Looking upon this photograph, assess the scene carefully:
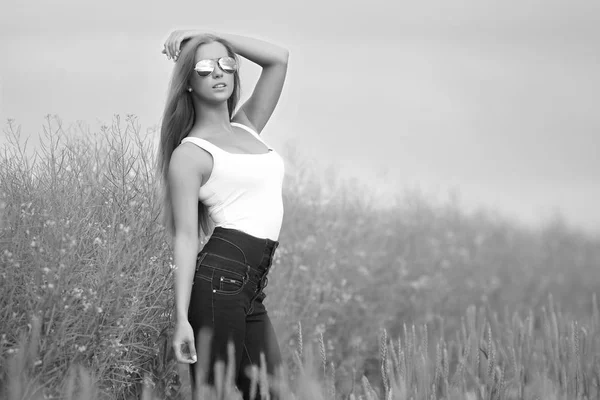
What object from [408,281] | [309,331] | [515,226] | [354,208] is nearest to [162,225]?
[309,331]

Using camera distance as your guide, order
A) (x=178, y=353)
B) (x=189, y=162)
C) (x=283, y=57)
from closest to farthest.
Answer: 1. (x=178, y=353)
2. (x=189, y=162)
3. (x=283, y=57)

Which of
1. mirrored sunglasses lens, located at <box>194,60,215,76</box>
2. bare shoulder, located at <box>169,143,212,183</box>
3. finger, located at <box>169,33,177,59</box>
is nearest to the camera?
bare shoulder, located at <box>169,143,212,183</box>

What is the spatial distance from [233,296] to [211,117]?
1074 mm

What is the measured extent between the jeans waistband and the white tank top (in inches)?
1.6

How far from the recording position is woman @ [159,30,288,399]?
184 inches

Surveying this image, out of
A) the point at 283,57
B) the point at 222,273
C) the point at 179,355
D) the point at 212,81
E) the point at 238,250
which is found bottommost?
the point at 179,355

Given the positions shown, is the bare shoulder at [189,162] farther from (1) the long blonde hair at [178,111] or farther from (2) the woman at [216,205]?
(1) the long blonde hair at [178,111]

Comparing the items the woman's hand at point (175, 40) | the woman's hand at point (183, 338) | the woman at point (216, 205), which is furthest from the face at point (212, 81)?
the woman's hand at point (183, 338)

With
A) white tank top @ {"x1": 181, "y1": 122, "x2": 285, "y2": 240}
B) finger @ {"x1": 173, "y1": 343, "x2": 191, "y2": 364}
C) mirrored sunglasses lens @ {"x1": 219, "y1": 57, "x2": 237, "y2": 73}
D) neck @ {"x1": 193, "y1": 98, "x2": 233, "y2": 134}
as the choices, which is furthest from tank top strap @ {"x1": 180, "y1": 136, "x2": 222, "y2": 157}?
finger @ {"x1": 173, "y1": 343, "x2": 191, "y2": 364}

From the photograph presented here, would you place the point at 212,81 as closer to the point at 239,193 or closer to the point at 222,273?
the point at 239,193

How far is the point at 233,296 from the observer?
4.67 m

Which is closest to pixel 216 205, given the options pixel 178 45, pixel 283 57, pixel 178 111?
pixel 178 111

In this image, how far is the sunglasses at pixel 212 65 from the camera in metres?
5.05

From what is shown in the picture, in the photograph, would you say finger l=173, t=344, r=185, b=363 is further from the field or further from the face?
the face
